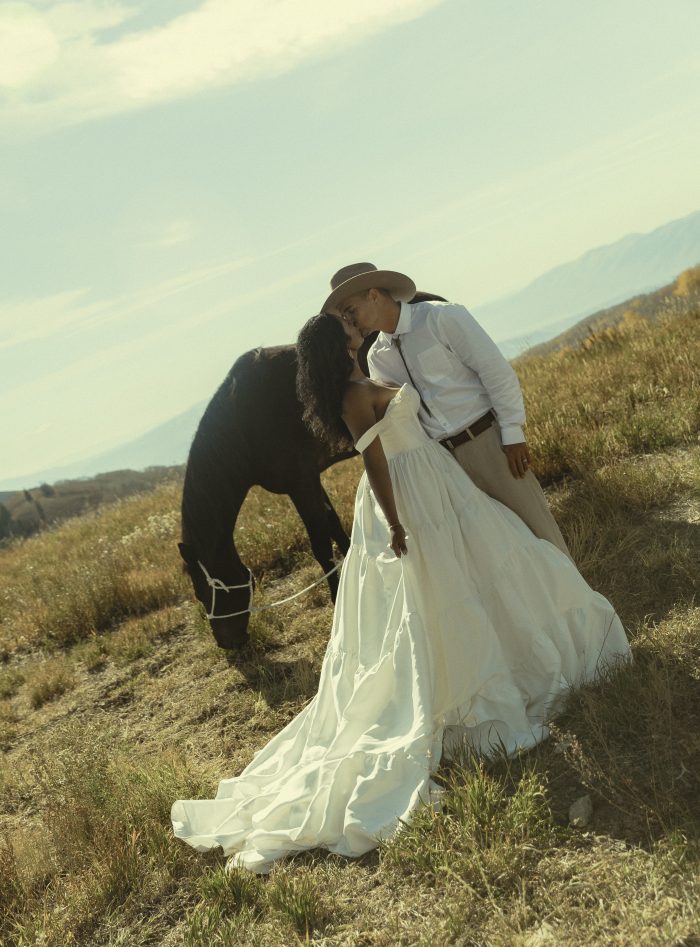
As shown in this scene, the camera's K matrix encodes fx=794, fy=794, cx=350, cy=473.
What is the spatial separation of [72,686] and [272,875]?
4127 millimetres

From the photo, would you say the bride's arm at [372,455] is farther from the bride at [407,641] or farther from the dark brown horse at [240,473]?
the dark brown horse at [240,473]

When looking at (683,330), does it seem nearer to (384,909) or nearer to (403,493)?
(403,493)

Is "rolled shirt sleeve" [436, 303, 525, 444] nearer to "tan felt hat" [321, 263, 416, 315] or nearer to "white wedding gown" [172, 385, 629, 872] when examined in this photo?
"tan felt hat" [321, 263, 416, 315]

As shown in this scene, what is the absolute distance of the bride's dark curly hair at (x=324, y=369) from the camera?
11.2ft

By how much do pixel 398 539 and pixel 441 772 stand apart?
3.32 ft

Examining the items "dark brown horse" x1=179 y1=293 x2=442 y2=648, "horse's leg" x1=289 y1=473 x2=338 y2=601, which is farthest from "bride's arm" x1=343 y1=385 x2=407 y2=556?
"horse's leg" x1=289 y1=473 x2=338 y2=601

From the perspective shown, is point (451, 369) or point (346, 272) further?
point (346, 272)

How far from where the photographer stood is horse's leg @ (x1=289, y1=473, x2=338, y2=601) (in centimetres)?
622

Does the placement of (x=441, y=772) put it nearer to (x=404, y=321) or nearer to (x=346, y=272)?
(x=404, y=321)

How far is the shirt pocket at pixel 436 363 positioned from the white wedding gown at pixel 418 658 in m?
0.21

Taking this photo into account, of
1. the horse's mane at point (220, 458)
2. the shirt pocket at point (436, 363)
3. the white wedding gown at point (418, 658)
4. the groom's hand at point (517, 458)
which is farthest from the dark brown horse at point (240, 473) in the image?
the groom's hand at point (517, 458)

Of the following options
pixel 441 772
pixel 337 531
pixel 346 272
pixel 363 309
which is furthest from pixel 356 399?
pixel 337 531

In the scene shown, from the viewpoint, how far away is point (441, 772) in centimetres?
339

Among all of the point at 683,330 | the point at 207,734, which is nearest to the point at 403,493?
the point at 207,734
